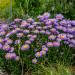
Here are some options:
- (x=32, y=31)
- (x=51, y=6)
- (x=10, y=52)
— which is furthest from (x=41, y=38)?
(x=51, y=6)

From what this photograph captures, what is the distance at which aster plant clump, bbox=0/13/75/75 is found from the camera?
16.9 ft

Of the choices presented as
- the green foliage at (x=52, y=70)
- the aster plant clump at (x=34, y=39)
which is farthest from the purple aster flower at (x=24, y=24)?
the green foliage at (x=52, y=70)

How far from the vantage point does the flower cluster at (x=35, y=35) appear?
5.15 metres

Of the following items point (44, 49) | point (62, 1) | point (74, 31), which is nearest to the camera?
point (44, 49)

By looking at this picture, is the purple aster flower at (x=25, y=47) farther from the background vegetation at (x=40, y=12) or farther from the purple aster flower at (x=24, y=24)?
the purple aster flower at (x=24, y=24)

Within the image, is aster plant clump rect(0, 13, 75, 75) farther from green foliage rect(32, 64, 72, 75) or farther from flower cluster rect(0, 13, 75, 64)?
green foliage rect(32, 64, 72, 75)

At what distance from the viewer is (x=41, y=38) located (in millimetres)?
5344

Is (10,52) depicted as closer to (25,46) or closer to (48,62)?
(25,46)

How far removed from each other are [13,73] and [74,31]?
1.16 meters

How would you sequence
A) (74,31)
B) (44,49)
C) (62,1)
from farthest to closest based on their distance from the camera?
(62,1)
(74,31)
(44,49)

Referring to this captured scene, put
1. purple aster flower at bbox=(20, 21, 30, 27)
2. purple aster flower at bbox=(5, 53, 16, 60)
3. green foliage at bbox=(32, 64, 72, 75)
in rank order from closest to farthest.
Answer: green foliage at bbox=(32, 64, 72, 75) → purple aster flower at bbox=(5, 53, 16, 60) → purple aster flower at bbox=(20, 21, 30, 27)

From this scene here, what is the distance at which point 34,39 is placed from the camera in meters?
5.26

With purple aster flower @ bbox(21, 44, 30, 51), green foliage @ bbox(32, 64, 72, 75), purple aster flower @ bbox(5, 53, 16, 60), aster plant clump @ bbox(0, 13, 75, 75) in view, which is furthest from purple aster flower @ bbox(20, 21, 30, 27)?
green foliage @ bbox(32, 64, 72, 75)

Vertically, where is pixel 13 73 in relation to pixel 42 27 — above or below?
below
